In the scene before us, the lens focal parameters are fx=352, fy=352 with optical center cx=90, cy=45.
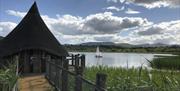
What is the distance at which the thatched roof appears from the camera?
22.9m

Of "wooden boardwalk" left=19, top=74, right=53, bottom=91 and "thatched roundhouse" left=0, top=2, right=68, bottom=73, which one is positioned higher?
"thatched roundhouse" left=0, top=2, right=68, bottom=73

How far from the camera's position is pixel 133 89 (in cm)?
972

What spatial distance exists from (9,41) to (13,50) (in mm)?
1289

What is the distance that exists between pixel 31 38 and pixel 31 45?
0.83 m

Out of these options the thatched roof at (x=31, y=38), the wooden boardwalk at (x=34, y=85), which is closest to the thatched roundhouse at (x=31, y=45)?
the thatched roof at (x=31, y=38)

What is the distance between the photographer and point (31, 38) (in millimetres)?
23391

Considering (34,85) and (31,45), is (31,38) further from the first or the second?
(34,85)

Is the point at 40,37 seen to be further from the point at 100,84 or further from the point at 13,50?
the point at 100,84

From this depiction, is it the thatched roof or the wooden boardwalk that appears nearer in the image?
the wooden boardwalk

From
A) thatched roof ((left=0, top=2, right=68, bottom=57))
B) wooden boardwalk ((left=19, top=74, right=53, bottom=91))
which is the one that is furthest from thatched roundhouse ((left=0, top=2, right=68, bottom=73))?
wooden boardwalk ((left=19, top=74, right=53, bottom=91))

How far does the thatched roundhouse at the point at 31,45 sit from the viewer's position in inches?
899

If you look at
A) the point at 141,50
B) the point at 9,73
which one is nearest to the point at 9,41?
the point at 9,73

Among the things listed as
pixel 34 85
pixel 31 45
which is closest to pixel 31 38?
pixel 31 45

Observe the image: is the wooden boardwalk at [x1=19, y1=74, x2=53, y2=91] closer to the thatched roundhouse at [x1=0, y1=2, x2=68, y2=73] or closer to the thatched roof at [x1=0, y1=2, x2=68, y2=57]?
the thatched roundhouse at [x1=0, y1=2, x2=68, y2=73]
